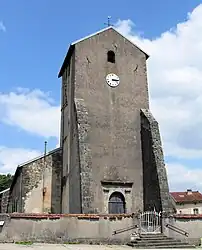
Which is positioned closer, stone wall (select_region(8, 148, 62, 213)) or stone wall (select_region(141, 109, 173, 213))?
stone wall (select_region(141, 109, 173, 213))

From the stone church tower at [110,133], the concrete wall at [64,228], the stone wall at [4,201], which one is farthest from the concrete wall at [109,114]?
the stone wall at [4,201]

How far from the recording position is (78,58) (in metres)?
25.6

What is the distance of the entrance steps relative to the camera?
17266 millimetres

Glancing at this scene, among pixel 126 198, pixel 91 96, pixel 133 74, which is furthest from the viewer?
pixel 133 74

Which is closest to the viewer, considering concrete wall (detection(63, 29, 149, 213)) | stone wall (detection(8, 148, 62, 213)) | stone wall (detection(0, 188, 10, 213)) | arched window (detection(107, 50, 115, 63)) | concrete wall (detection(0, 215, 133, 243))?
concrete wall (detection(0, 215, 133, 243))

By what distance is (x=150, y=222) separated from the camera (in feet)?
60.8

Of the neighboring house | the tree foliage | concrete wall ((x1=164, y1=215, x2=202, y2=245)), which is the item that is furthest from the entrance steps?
the tree foliage

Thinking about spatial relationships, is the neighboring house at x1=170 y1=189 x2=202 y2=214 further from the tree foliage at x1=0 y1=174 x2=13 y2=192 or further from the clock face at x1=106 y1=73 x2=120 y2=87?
the tree foliage at x1=0 y1=174 x2=13 y2=192

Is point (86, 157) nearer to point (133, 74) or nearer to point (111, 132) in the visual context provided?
point (111, 132)

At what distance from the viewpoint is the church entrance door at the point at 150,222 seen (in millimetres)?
18375

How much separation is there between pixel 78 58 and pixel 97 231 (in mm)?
13146

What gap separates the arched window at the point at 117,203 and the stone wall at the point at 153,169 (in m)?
1.55

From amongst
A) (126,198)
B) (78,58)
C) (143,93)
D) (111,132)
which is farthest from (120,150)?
(78,58)

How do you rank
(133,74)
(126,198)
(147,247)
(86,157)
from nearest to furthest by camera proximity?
(147,247)
(86,157)
(126,198)
(133,74)
